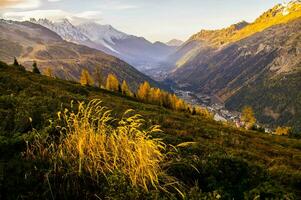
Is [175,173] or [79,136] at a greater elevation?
[79,136]

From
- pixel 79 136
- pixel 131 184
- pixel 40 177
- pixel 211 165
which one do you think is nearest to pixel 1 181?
pixel 40 177

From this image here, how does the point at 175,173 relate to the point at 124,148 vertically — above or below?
below

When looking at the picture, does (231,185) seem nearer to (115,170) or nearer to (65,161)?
(115,170)

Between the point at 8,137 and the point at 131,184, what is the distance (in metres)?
6.10

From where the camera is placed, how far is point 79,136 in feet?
40.6

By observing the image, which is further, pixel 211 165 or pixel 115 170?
pixel 211 165

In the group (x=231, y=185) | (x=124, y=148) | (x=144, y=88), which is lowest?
(x=144, y=88)

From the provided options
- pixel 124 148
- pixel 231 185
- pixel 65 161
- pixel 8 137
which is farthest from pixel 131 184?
pixel 8 137

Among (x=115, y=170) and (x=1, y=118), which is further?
(x=1, y=118)

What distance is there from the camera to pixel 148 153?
1140 centimetres

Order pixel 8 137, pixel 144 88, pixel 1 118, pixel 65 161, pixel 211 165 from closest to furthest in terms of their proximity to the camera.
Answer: pixel 65 161 → pixel 211 165 → pixel 8 137 → pixel 1 118 → pixel 144 88

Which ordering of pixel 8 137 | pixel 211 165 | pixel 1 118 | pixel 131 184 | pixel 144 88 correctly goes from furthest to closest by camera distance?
pixel 144 88 → pixel 1 118 → pixel 8 137 → pixel 211 165 → pixel 131 184

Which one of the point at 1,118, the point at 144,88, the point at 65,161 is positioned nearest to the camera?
the point at 65,161

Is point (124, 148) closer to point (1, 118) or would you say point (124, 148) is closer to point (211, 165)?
point (211, 165)
